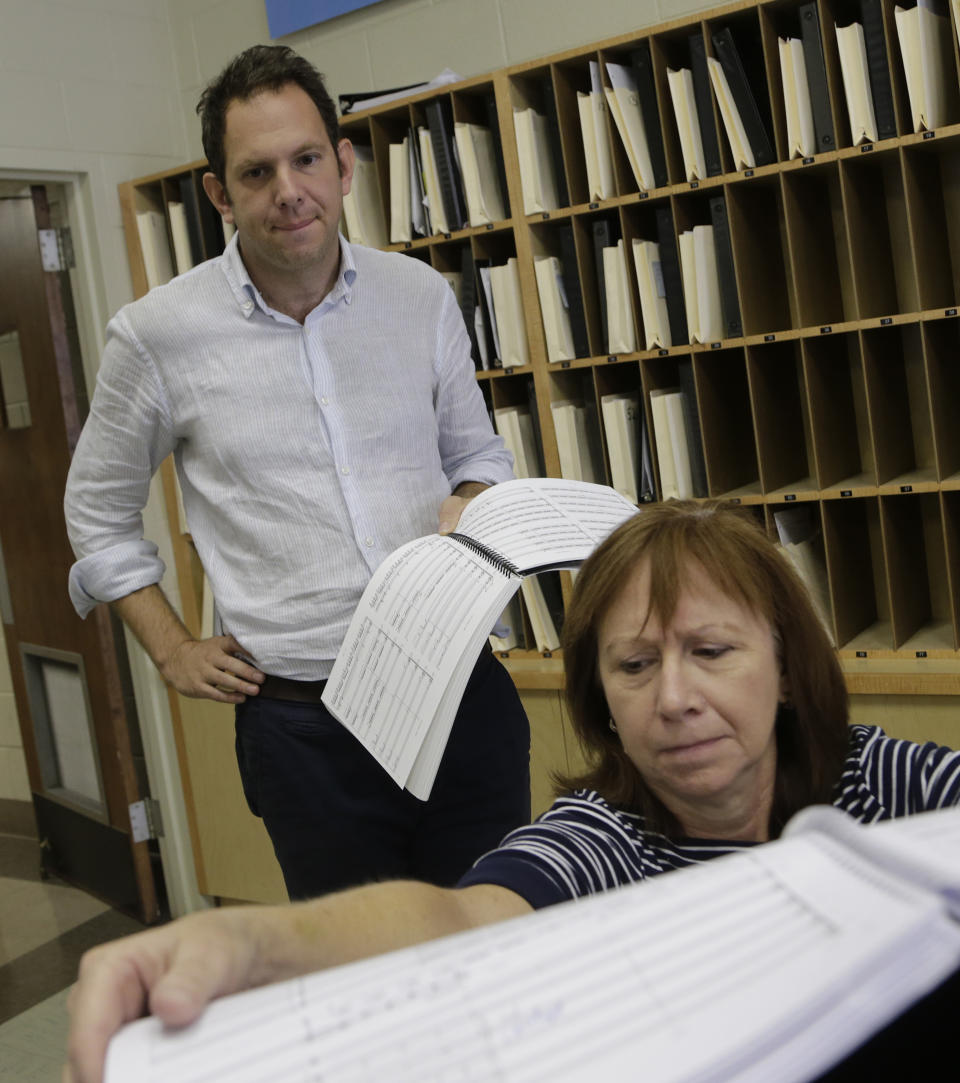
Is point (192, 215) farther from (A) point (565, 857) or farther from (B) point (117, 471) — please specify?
(A) point (565, 857)

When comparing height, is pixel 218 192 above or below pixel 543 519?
above

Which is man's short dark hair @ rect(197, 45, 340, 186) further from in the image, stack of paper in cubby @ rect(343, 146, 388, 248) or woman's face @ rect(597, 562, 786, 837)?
stack of paper in cubby @ rect(343, 146, 388, 248)

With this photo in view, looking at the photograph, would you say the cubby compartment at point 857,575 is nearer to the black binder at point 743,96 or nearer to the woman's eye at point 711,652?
the black binder at point 743,96

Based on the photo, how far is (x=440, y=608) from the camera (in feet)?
4.38

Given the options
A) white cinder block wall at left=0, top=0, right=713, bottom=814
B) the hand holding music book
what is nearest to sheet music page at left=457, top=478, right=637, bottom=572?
the hand holding music book

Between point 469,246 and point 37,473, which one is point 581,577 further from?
point 37,473

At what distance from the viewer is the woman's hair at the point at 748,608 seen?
1164 mm

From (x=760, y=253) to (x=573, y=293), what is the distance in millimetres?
449

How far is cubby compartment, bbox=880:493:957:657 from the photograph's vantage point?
2459 millimetres

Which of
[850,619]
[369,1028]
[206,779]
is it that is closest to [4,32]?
[206,779]

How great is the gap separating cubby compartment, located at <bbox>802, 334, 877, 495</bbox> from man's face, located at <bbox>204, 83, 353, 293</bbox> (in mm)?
1264

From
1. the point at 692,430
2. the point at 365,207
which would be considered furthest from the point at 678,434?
the point at 365,207

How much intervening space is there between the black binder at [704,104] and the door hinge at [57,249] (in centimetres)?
208

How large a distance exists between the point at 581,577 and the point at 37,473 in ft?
9.90
